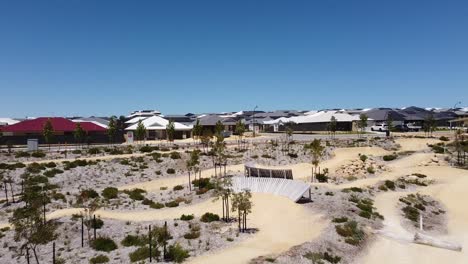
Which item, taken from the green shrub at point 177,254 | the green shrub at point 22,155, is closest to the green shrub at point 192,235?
the green shrub at point 177,254

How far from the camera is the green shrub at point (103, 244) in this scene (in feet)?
88.5

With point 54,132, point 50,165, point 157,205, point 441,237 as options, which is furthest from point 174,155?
point 441,237

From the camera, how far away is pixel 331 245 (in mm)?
26766

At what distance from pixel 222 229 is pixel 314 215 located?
29.8 ft

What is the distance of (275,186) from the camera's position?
41.7 metres

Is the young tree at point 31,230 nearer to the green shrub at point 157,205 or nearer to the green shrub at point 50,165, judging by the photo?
the green shrub at point 157,205

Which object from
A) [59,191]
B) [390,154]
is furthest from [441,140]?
[59,191]

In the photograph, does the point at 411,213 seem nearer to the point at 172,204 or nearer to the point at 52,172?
the point at 172,204

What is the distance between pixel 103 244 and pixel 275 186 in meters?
20.2

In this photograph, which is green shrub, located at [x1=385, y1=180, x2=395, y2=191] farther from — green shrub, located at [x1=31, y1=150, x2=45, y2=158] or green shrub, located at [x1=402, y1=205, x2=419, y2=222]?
green shrub, located at [x1=31, y1=150, x2=45, y2=158]

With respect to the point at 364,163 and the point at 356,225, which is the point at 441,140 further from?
the point at 356,225

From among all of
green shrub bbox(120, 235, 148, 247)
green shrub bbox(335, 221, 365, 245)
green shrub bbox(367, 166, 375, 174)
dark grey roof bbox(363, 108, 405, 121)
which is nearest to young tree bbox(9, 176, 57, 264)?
green shrub bbox(120, 235, 148, 247)

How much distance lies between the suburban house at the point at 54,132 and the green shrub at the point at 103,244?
197 feet

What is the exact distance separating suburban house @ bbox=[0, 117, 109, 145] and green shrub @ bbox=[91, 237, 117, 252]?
60.0 m
